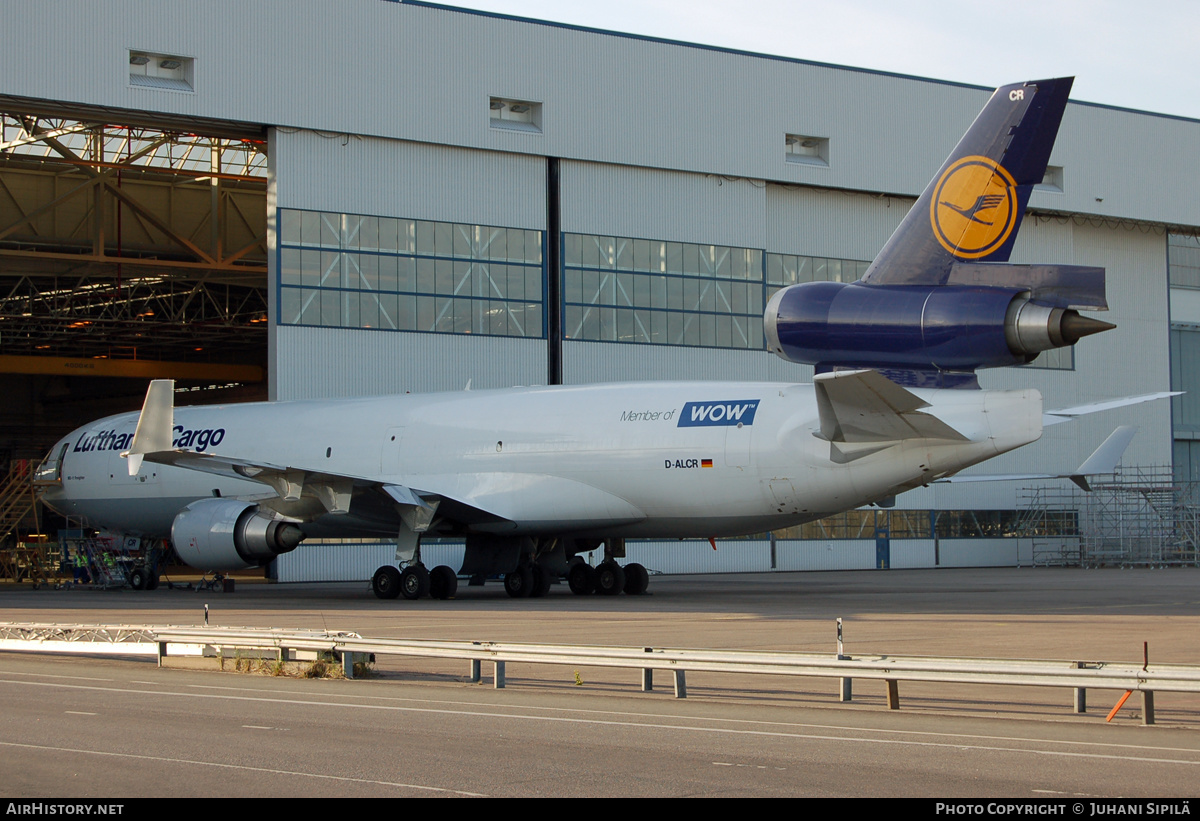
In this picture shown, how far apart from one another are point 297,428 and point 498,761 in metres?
23.3

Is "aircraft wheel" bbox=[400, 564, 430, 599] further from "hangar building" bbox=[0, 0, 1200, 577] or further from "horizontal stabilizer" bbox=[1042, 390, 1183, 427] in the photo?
"horizontal stabilizer" bbox=[1042, 390, 1183, 427]

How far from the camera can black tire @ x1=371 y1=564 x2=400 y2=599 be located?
27.4 meters

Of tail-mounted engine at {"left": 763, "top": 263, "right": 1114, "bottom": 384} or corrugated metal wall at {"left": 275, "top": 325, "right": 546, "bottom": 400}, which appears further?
corrugated metal wall at {"left": 275, "top": 325, "right": 546, "bottom": 400}

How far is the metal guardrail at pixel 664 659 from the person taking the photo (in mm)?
10430

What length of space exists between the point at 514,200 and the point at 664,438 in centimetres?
1731

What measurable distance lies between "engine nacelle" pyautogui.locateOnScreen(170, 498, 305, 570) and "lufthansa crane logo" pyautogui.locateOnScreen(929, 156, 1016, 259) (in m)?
14.5

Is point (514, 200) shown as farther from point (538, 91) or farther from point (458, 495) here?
point (458, 495)

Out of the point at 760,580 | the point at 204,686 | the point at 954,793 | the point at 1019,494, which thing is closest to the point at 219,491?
the point at 760,580

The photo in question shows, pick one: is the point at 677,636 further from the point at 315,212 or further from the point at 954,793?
the point at 315,212

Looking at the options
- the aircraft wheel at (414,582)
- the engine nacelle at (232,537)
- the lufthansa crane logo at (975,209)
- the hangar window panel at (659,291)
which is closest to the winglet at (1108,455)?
the hangar window panel at (659,291)

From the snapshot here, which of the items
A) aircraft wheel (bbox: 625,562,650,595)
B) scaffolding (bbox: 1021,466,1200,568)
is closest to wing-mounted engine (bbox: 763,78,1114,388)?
aircraft wheel (bbox: 625,562,650,595)

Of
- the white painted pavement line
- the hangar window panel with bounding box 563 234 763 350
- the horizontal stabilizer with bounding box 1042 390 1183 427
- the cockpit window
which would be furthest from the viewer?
→ the hangar window panel with bounding box 563 234 763 350

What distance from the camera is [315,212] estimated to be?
38.0 m
